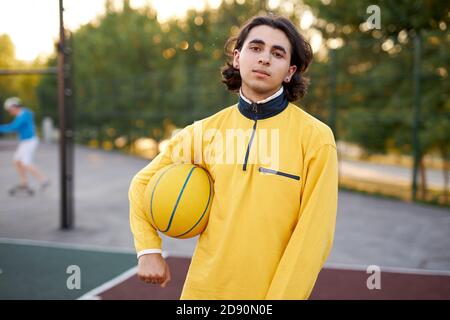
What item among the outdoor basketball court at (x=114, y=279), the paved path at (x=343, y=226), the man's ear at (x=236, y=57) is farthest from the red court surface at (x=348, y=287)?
the man's ear at (x=236, y=57)

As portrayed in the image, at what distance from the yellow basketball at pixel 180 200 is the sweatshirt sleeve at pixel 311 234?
0.44 m

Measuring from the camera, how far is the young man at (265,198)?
77.1 inches

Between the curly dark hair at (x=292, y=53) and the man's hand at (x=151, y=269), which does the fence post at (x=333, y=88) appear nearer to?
the curly dark hair at (x=292, y=53)

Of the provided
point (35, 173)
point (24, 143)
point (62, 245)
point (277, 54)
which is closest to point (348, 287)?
point (277, 54)

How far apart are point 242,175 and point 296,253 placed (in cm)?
40

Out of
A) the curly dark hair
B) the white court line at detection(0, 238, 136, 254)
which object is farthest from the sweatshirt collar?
the white court line at detection(0, 238, 136, 254)

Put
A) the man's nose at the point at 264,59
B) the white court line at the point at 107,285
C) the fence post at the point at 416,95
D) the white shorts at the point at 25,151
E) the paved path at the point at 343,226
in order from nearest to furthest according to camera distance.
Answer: the man's nose at the point at 264,59
the white court line at the point at 107,285
the paved path at the point at 343,226
the fence post at the point at 416,95
the white shorts at the point at 25,151

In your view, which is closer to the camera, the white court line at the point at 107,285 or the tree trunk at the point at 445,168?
the white court line at the point at 107,285

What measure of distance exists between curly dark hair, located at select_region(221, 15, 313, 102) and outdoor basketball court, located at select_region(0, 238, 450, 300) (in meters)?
2.68

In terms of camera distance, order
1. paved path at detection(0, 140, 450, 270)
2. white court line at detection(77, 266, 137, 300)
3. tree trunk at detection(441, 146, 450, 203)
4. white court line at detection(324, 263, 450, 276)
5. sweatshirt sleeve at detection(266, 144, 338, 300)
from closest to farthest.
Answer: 1. sweatshirt sleeve at detection(266, 144, 338, 300)
2. white court line at detection(77, 266, 137, 300)
3. white court line at detection(324, 263, 450, 276)
4. paved path at detection(0, 140, 450, 270)
5. tree trunk at detection(441, 146, 450, 203)

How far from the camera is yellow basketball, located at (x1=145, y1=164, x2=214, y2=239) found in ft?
7.23

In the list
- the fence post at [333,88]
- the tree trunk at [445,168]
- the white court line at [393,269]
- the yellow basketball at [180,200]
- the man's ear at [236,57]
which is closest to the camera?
the yellow basketball at [180,200]

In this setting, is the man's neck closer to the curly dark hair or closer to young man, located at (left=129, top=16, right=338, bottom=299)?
young man, located at (left=129, top=16, right=338, bottom=299)

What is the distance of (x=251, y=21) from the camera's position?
7.29 feet
